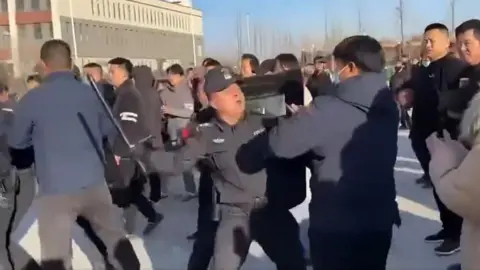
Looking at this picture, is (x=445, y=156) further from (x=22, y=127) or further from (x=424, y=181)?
(x=424, y=181)

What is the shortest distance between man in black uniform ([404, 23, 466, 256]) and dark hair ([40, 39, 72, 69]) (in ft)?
8.65

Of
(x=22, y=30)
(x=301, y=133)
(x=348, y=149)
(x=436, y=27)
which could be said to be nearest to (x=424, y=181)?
(x=436, y=27)

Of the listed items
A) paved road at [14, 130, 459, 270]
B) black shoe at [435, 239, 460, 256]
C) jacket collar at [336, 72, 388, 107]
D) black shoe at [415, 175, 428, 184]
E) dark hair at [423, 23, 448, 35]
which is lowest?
paved road at [14, 130, 459, 270]

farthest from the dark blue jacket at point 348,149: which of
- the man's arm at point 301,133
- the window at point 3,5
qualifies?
the window at point 3,5

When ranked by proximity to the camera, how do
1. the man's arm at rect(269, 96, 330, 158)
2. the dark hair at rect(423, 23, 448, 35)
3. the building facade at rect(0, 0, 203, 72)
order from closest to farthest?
the man's arm at rect(269, 96, 330, 158) → the dark hair at rect(423, 23, 448, 35) → the building facade at rect(0, 0, 203, 72)

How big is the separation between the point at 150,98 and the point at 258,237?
11.8 feet

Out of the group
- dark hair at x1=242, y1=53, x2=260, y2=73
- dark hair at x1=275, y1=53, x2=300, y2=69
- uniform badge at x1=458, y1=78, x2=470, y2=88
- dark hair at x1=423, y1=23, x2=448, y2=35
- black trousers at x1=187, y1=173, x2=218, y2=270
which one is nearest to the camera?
black trousers at x1=187, y1=173, x2=218, y2=270

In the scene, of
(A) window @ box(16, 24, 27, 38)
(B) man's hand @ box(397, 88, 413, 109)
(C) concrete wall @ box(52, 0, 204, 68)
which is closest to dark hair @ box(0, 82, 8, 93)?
(B) man's hand @ box(397, 88, 413, 109)

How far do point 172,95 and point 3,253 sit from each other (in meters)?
3.15

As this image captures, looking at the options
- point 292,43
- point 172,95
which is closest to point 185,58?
point 292,43

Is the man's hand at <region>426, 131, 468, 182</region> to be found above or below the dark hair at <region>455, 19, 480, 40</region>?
below

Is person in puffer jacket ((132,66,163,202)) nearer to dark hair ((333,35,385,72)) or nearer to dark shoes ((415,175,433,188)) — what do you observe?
dark shoes ((415,175,433,188))

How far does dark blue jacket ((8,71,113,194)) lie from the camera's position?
4.03 m

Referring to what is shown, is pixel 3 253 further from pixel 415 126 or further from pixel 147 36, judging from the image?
pixel 147 36
